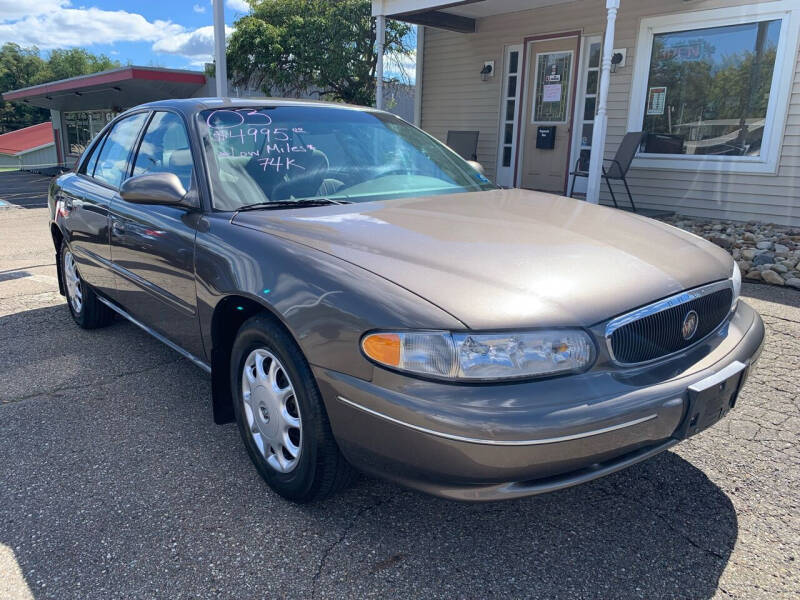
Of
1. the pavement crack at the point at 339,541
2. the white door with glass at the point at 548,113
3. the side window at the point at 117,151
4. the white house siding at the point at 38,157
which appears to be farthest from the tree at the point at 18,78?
the pavement crack at the point at 339,541

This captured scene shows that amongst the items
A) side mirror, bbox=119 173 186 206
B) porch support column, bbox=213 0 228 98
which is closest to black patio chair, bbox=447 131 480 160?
porch support column, bbox=213 0 228 98

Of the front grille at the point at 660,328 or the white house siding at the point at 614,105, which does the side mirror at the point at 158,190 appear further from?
the white house siding at the point at 614,105

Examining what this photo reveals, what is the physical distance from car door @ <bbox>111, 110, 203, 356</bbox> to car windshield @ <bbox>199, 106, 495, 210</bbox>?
7.1 inches

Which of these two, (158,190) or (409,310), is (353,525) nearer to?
(409,310)

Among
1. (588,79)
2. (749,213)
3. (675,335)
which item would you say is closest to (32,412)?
(675,335)

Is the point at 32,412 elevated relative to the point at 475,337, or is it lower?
lower

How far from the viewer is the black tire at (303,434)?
2123mm

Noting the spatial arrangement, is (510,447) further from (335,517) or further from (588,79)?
(588,79)

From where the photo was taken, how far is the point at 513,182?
33.9ft

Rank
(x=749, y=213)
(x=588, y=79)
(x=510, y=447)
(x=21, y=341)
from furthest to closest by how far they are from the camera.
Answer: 1. (x=588, y=79)
2. (x=749, y=213)
3. (x=21, y=341)
4. (x=510, y=447)

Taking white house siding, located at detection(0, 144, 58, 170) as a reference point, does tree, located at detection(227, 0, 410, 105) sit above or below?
above

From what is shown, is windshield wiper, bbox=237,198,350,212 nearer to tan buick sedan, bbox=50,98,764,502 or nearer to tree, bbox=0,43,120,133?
tan buick sedan, bbox=50,98,764,502

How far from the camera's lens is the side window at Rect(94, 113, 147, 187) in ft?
12.5

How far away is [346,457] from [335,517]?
40cm
